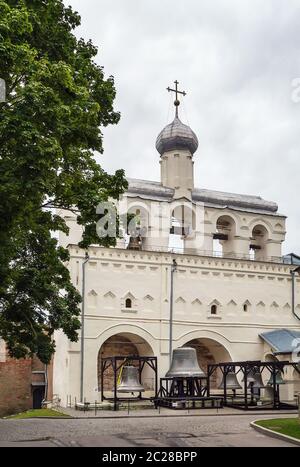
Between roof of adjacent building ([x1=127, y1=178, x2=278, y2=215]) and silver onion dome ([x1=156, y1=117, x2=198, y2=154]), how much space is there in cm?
188

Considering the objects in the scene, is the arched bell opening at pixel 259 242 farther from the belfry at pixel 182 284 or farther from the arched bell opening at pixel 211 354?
the arched bell opening at pixel 211 354

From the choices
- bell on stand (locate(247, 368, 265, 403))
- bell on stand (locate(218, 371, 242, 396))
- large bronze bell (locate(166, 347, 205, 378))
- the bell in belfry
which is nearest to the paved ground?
large bronze bell (locate(166, 347, 205, 378))

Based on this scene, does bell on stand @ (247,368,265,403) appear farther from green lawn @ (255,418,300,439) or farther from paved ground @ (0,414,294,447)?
green lawn @ (255,418,300,439)

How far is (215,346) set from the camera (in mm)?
30516

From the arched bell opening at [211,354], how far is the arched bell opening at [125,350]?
2.14 metres

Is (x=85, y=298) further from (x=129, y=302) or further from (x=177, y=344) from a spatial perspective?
(x=177, y=344)

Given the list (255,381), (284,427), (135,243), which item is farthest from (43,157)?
(135,243)

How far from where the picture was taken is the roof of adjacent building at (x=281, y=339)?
2816 cm

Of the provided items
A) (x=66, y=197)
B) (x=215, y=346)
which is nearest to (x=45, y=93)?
(x=66, y=197)

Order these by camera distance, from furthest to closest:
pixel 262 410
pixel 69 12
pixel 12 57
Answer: pixel 262 410, pixel 69 12, pixel 12 57

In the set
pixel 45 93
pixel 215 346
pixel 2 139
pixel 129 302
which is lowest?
pixel 215 346

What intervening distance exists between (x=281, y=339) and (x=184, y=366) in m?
6.90

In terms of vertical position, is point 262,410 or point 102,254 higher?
point 102,254

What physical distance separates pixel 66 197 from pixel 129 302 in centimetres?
1529
